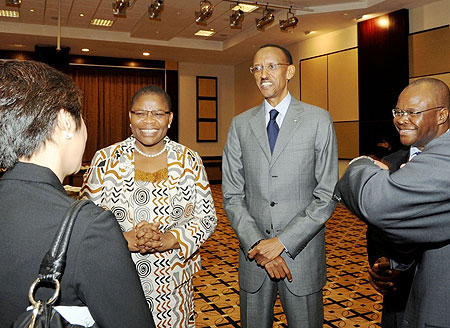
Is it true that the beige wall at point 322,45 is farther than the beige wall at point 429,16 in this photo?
Yes

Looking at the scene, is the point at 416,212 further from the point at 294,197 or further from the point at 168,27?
the point at 168,27

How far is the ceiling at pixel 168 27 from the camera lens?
938 cm

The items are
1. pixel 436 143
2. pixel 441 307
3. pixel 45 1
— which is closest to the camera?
pixel 436 143

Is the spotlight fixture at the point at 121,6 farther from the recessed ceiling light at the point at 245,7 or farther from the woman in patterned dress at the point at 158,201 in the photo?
the woman in patterned dress at the point at 158,201

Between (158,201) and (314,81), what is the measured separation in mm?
10623

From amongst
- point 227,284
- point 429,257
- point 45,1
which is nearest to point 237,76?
point 45,1

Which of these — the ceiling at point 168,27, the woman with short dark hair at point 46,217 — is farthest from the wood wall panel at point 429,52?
the woman with short dark hair at point 46,217

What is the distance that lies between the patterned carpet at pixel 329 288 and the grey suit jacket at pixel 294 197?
143cm

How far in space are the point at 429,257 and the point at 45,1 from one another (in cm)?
997

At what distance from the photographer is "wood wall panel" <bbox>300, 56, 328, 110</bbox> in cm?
1184

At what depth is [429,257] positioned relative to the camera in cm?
150

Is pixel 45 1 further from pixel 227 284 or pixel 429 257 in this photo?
pixel 429 257

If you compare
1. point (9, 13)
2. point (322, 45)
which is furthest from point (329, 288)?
point (9, 13)

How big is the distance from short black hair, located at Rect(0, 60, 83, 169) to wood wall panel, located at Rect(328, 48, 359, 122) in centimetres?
1050
